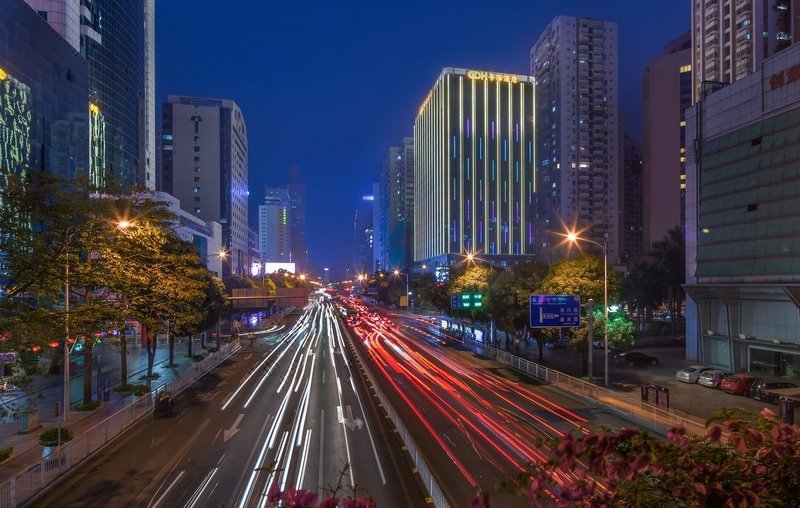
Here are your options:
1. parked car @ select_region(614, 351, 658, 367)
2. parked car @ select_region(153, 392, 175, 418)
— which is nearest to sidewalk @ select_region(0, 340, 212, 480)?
parked car @ select_region(153, 392, 175, 418)

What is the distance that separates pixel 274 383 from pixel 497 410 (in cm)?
1583

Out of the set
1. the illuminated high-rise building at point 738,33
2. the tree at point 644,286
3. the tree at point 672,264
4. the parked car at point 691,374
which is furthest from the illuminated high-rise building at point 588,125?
the parked car at point 691,374

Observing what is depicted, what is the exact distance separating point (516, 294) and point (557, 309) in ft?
22.8

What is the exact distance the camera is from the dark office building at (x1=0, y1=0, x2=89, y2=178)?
4297 centimetres

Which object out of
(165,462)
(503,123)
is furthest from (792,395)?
(503,123)

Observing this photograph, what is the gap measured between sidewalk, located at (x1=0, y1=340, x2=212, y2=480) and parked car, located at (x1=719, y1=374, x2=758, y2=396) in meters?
33.1

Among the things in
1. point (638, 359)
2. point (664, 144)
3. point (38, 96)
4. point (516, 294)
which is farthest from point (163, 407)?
point (664, 144)

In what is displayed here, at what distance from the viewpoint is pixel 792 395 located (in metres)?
24.8

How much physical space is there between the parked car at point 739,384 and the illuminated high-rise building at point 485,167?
4336 inches

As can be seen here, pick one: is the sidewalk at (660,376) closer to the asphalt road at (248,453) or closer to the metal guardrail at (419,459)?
the metal guardrail at (419,459)

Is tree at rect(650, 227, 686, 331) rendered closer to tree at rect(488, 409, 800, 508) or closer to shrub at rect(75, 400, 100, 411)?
shrub at rect(75, 400, 100, 411)

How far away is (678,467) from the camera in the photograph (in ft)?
13.1

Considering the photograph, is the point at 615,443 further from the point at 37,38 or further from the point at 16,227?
the point at 37,38

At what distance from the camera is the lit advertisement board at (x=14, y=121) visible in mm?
41500
